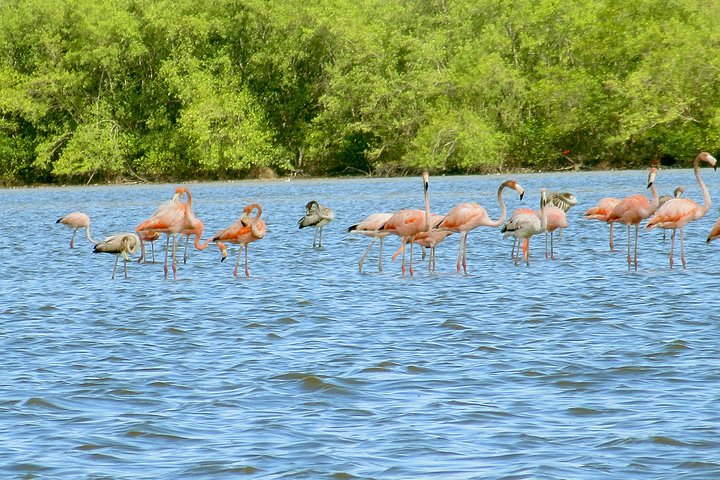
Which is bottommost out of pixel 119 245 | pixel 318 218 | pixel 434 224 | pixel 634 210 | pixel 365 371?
pixel 365 371

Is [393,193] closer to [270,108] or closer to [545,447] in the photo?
[270,108]

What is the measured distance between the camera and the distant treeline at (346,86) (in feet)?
212

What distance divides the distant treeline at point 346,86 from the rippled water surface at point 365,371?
46.2m

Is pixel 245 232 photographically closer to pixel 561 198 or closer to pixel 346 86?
pixel 561 198

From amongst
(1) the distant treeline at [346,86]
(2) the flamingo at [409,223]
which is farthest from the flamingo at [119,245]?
(1) the distant treeline at [346,86]

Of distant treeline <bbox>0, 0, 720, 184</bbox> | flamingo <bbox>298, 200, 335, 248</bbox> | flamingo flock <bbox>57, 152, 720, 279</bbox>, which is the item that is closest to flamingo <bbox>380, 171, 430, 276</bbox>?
flamingo flock <bbox>57, 152, 720, 279</bbox>

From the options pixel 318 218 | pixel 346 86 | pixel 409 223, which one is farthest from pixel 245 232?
pixel 346 86

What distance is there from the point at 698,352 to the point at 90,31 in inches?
2320

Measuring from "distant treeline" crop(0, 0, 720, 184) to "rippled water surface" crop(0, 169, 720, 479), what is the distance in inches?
1819

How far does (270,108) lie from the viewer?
7212cm

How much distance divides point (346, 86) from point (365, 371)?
5773 cm

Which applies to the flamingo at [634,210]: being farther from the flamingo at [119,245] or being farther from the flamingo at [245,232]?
the flamingo at [119,245]

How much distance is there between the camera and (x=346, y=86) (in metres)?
66.6

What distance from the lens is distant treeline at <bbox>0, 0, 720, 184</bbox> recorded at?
64.8 metres
